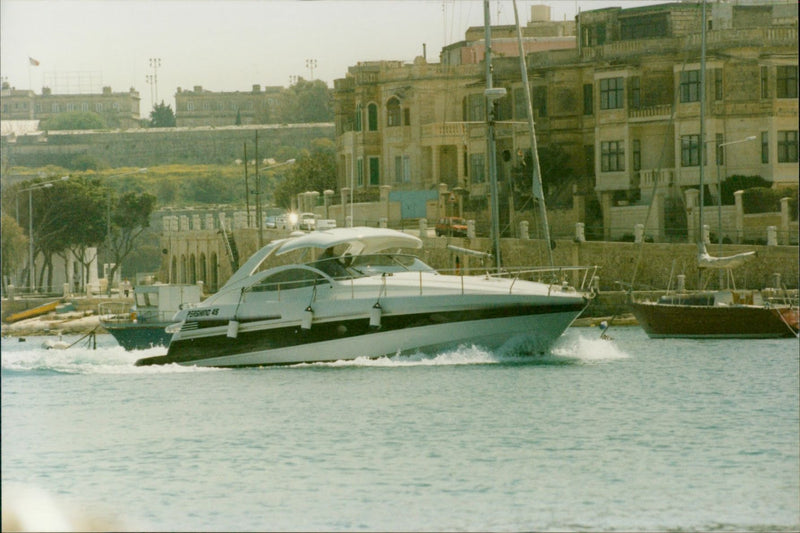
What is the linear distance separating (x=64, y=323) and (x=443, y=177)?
13.0 meters

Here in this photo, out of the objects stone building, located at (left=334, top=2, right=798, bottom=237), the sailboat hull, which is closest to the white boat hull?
the sailboat hull

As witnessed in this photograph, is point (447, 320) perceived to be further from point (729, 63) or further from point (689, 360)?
point (729, 63)

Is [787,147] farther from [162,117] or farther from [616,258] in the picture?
[162,117]

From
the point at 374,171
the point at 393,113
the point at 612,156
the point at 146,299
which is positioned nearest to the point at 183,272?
the point at 146,299

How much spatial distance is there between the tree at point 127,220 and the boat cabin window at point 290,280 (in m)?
28.6

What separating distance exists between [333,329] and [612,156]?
22005 millimetres

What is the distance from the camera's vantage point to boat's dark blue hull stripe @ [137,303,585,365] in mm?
22391

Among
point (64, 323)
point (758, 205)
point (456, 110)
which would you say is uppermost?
point (456, 110)

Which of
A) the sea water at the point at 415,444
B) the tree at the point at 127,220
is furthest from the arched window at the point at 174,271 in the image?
the sea water at the point at 415,444

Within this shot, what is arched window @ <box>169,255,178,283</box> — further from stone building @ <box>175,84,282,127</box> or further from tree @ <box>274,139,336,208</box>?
stone building @ <box>175,84,282,127</box>

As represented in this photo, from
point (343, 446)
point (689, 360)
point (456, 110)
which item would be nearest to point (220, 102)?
point (456, 110)

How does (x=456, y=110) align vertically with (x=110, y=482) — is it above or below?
above

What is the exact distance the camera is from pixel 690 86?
41562mm

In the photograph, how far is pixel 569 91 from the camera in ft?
149
